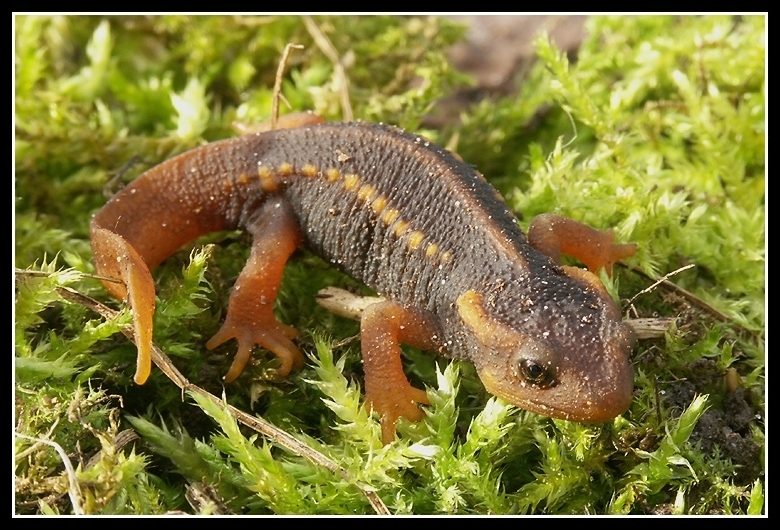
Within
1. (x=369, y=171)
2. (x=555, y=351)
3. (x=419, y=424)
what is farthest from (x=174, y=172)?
(x=555, y=351)

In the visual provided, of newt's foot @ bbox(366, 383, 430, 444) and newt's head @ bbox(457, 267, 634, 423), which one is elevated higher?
newt's head @ bbox(457, 267, 634, 423)

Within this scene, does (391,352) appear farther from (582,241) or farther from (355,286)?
(582,241)

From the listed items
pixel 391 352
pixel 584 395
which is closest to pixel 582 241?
pixel 584 395

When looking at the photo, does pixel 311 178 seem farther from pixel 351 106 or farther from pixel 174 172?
pixel 351 106

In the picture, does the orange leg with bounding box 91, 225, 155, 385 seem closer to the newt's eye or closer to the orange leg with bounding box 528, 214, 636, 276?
the newt's eye

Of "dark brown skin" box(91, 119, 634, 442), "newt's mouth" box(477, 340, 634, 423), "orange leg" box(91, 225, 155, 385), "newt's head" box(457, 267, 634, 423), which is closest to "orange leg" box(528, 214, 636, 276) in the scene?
"dark brown skin" box(91, 119, 634, 442)

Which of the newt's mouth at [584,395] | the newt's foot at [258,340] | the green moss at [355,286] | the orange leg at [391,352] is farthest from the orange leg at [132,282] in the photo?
the newt's mouth at [584,395]

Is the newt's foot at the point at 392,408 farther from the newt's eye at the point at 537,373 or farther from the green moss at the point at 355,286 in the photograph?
the newt's eye at the point at 537,373
